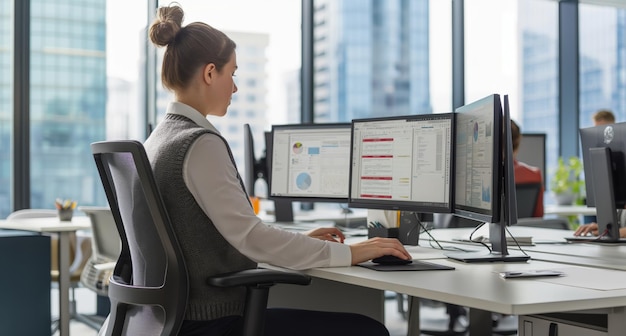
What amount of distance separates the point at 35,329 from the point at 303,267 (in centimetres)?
236

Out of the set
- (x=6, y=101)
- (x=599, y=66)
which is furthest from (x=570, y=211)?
(x=6, y=101)

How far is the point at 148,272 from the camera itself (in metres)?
1.85

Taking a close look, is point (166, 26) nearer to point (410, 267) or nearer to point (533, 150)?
point (410, 267)

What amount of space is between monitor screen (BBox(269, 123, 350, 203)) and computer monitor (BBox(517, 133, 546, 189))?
2724 mm

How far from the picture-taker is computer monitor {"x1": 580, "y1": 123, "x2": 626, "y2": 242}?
9.25 feet

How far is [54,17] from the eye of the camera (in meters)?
5.41

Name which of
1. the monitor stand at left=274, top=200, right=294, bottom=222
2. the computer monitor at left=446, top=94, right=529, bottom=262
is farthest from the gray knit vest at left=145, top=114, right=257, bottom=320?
the monitor stand at left=274, top=200, right=294, bottom=222

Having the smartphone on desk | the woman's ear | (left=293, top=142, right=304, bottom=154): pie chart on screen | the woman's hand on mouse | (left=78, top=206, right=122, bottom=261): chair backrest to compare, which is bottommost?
(left=78, top=206, right=122, bottom=261): chair backrest

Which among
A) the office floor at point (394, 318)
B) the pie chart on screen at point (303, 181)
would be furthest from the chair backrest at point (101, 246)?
the pie chart on screen at point (303, 181)

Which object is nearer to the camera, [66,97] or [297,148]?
[297,148]

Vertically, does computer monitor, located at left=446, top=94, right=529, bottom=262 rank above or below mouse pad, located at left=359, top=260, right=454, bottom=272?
above

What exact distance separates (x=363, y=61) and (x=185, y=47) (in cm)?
427

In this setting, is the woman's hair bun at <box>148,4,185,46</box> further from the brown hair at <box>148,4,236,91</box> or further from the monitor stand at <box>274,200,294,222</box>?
the monitor stand at <box>274,200,294,222</box>

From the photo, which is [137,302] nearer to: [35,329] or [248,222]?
[248,222]
